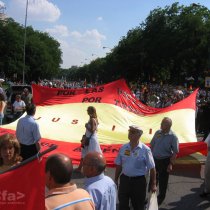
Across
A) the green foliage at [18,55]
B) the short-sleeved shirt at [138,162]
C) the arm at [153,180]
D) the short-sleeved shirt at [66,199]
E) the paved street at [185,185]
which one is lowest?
the paved street at [185,185]

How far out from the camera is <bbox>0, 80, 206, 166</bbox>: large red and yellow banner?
1168 centimetres

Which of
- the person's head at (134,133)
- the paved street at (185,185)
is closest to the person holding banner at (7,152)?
the person's head at (134,133)

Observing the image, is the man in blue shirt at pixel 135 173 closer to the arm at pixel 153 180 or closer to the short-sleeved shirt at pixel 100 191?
the arm at pixel 153 180

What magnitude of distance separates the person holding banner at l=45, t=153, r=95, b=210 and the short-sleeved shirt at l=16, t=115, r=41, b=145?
532cm

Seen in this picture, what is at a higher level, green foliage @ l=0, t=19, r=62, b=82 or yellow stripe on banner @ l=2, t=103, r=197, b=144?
green foliage @ l=0, t=19, r=62, b=82

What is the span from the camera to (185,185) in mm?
9758

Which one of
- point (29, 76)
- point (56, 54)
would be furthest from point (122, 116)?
point (56, 54)

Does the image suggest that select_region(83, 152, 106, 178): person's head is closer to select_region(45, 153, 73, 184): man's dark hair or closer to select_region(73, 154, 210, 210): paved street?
select_region(45, 153, 73, 184): man's dark hair

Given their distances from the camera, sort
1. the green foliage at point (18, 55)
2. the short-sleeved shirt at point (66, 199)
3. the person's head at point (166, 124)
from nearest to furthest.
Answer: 1. the short-sleeved shirt at point (66, 199)
2. the person's head at point (166, 124)
3. the green foliage at point (18, 55)

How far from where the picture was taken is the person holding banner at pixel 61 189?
3.34m

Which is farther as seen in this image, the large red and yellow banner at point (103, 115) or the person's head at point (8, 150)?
the large red and yellow banner at point (103, 115)

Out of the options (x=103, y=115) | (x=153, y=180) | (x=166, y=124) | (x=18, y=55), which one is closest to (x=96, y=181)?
(x=153, y=180)

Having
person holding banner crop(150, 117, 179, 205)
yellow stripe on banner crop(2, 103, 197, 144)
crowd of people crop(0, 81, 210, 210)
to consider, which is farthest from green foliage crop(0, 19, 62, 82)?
person holding banner crop(150, 117, 179, 205)

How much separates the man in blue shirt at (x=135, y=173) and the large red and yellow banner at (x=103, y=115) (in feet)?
14.8
